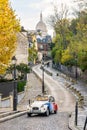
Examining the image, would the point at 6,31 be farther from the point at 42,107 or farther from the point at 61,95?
the point at 61,95

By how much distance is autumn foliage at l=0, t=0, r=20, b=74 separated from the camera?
36.0 m

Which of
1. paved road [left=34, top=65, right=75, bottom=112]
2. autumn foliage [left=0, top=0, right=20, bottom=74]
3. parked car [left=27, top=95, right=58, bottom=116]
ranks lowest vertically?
paved road [left=34, top=65, right=75, bottom=112]

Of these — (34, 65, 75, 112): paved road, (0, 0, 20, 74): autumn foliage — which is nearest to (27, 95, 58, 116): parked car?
(0, 0, 20, 74): autumn foliage

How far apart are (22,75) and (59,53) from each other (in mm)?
39695

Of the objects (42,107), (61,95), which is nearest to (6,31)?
(42,107)

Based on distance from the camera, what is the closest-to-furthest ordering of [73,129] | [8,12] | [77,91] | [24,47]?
[73,129]
[8,12]
[77,91]
[24,47]

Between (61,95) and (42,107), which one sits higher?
(42,107)

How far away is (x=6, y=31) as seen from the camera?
36.2 m

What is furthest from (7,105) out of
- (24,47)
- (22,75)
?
(24,47)

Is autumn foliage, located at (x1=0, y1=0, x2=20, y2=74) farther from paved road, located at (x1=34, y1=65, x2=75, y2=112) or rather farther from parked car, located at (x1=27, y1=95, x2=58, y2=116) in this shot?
paved road, located at (x1=34, y1=65, x2=75, y2=112)

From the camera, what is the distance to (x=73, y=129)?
952 inches

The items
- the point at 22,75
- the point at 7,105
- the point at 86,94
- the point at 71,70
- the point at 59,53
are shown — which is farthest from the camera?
the point at 59,53

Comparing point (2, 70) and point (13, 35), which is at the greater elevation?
point (13, 35)

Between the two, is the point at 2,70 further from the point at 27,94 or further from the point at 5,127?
the point at 27,94
